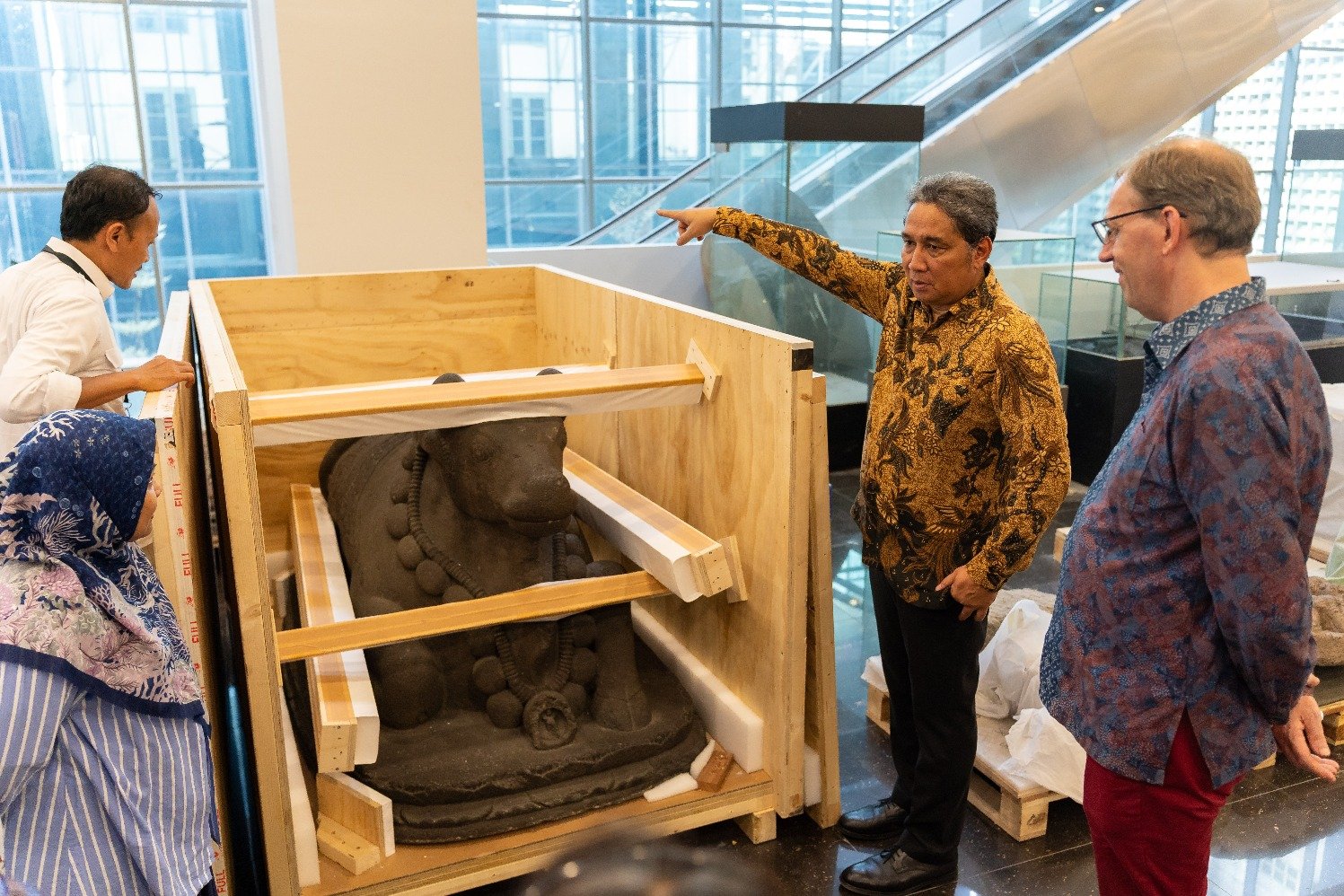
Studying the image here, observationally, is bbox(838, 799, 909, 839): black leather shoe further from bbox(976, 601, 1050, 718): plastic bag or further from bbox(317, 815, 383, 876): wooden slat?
bbox(317, 815, 383, 876): wooden slat

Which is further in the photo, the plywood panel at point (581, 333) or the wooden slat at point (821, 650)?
the plywood panel at point (581, 333)

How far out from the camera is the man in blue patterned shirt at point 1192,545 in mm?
1553

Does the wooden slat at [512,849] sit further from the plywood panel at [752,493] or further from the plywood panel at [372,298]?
the plywood panel at [372,298]

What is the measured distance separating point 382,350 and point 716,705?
2.25 meters

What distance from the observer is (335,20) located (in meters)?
5.15

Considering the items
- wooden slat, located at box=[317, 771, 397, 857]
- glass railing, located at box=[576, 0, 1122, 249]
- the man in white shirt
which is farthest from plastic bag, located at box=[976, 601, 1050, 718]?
glass railing, located at box=[576, 0, 1122, 249]

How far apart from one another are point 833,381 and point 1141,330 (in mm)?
1863

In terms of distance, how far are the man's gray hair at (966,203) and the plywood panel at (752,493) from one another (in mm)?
476

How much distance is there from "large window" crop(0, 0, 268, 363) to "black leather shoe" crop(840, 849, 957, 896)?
8.40m

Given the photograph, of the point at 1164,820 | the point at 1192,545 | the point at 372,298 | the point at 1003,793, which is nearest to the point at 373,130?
the point at 372,298

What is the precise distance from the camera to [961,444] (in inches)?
94.3

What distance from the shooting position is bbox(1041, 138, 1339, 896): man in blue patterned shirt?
1.55 meters

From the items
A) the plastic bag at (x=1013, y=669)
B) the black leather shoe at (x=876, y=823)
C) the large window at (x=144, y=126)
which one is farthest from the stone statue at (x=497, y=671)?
the large window at (x=144, y=126)

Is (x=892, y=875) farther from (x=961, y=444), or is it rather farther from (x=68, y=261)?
(x=68, y=261)
